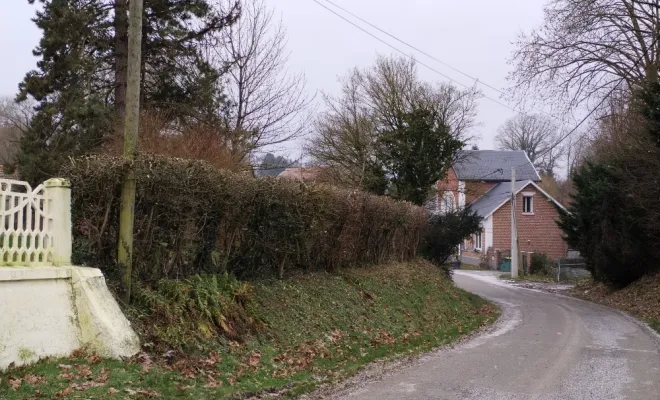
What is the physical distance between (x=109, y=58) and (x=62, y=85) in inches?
57.9

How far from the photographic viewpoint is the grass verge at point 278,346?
664cm

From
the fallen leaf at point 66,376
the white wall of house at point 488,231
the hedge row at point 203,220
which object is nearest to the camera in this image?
the fallen leaf at point 66,376

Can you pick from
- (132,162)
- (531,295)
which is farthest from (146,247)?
(531,295)

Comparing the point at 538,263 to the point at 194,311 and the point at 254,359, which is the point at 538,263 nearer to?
the point at 254,359

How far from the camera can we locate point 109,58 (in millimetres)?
17672

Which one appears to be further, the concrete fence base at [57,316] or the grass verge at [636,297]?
the grass verge at [636,297]

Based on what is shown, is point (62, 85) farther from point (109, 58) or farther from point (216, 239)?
point (216, 239)

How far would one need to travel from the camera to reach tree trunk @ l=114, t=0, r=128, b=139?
56.1ft

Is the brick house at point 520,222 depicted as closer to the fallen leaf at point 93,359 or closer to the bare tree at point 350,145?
the bare tree at point 350,145

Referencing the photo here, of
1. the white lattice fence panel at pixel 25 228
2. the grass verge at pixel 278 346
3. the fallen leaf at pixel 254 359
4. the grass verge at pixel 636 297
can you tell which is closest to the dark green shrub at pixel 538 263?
the grass verge at pixel 636 297

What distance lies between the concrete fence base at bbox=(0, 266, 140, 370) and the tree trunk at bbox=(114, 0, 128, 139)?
992 cm

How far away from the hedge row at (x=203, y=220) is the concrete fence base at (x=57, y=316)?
69 cm

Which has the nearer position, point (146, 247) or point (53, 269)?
point (53, 269)

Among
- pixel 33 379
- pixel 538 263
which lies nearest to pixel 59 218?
pixel 33 379
